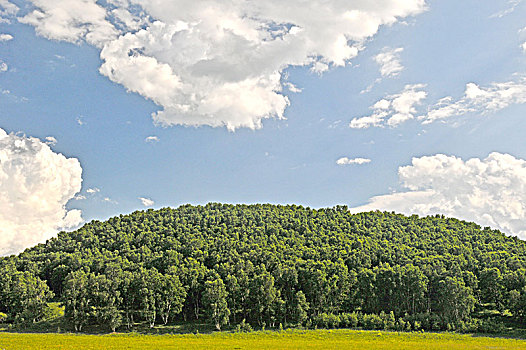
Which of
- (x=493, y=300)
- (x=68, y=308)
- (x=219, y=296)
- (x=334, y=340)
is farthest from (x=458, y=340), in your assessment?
(x=68, y=308)

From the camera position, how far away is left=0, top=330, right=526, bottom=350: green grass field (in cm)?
7388

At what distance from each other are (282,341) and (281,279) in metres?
34.0

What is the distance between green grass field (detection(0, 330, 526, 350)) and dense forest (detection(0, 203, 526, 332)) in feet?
27.6

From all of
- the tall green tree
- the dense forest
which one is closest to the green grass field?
the tall green tree

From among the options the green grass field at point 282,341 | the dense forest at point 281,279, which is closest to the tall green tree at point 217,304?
the dense forest at point 281,279

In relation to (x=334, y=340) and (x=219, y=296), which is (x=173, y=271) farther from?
(x=334, y=340)

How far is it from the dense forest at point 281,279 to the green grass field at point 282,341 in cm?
842

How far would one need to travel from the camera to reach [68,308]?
102312 millimetres

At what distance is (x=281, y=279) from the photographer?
117 m

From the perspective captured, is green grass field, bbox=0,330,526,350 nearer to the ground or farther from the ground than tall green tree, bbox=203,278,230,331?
nearer to the ground

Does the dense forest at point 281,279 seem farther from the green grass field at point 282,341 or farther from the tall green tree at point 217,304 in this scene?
the green grass field at point 282,341

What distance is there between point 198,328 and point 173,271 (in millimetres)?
20169

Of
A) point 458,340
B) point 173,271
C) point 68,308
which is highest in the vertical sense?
point 173,271

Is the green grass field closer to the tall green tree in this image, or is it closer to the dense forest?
the tall green tree
